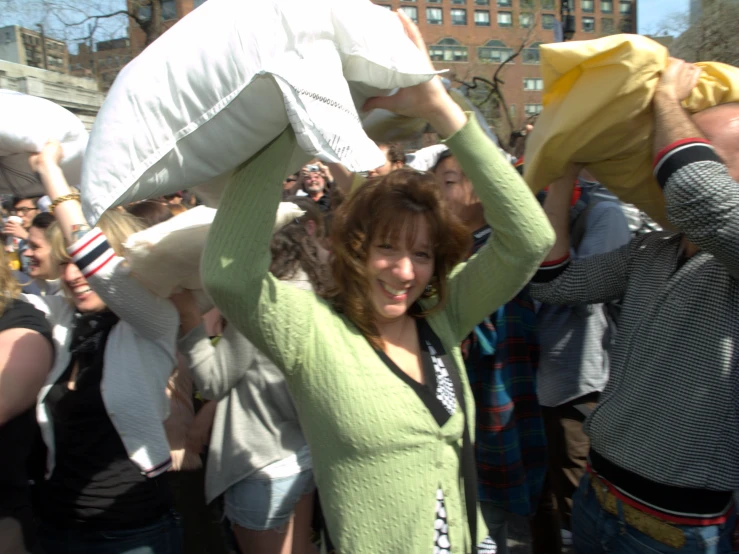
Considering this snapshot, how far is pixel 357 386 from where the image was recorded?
4.87 feet

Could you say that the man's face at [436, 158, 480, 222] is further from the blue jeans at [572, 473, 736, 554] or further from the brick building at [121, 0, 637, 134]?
the brick building at [121, 0, 637, 134]

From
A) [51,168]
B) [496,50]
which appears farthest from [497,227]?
[496,50]

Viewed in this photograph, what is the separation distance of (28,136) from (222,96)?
1.32 m

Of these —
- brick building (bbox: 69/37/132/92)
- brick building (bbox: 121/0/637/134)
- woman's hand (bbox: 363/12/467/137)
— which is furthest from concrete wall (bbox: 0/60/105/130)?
brick building (bbox: 121/0/637/134)

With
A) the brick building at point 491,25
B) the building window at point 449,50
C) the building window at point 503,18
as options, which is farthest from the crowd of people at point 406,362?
the building window at point 503,18

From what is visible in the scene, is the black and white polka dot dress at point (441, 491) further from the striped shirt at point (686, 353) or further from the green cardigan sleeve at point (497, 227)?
the striped shirt at point (686, 353)

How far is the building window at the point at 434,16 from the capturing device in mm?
66500

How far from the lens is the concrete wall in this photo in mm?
10863

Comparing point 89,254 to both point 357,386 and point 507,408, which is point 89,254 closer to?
point 357,386

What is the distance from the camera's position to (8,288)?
206 cm

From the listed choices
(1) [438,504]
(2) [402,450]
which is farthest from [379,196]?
(1) [438,504]

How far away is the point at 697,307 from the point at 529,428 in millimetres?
985

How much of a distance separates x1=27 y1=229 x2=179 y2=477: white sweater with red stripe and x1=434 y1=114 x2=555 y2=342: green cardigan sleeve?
39.0 inches

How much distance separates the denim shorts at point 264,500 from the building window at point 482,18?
7235 centimetres
